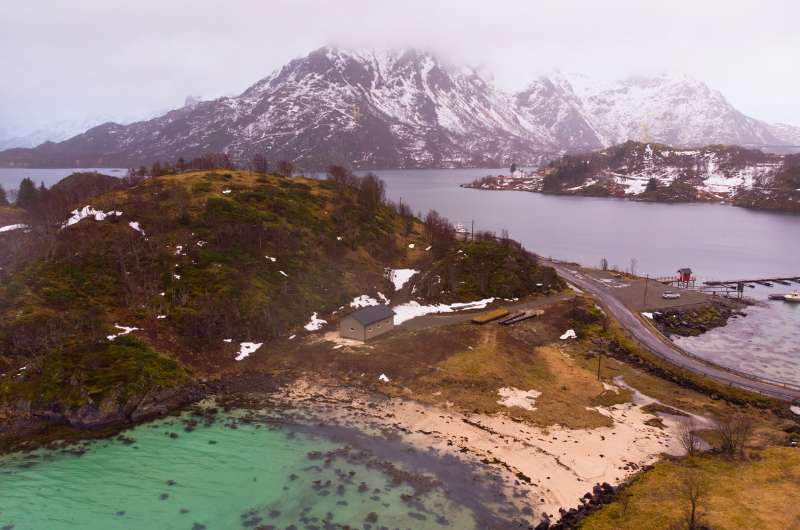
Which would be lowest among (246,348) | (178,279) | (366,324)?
(246,348)

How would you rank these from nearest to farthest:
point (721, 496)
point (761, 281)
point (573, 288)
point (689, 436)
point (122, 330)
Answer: point (721, 496)
point (689, 436)
point (122, 330)
point (573, 288)
point (761, 281)

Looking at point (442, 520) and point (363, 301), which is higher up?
point (363, 301)

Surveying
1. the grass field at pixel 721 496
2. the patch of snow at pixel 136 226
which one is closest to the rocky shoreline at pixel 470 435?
the grass field at pixel 721 496

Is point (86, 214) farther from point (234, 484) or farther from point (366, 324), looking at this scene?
point (234, 484)

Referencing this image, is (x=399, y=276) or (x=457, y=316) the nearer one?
(x=457, y=316)

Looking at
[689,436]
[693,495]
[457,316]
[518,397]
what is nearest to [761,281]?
[457,316]

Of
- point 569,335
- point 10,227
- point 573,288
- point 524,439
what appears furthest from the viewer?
point 573,288

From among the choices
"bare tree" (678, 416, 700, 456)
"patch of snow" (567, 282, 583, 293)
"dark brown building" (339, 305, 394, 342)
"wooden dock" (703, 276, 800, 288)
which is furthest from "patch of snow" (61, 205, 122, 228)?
"wooden dock" (703, 276, 800, 288)

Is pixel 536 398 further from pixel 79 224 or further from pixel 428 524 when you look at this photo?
pixel 79 224

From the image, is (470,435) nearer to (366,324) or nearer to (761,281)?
(366,324)
